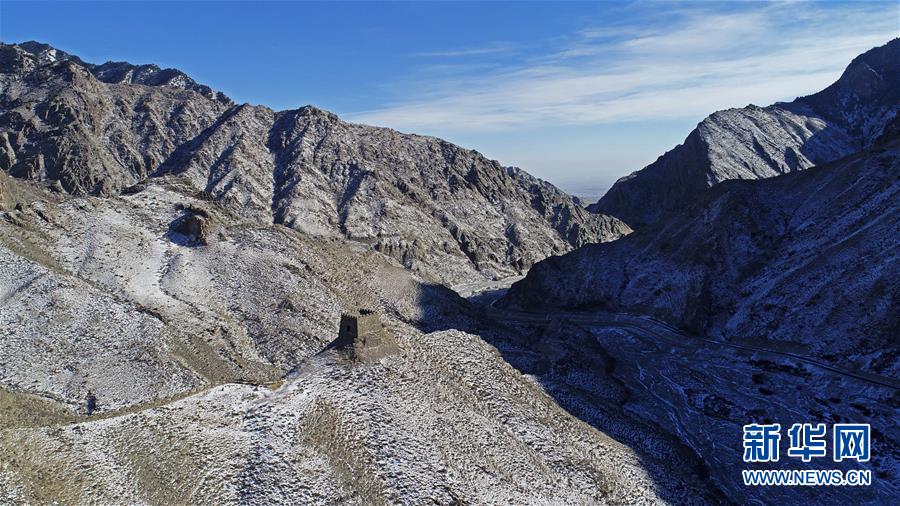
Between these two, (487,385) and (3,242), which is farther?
(3,242)

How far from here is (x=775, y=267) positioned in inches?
2221

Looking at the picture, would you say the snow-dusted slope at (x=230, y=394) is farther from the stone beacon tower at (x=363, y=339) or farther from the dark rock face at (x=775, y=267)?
the dark rock face at (x=775, y=267)

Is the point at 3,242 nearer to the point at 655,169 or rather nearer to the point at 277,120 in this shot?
the point at 277,120

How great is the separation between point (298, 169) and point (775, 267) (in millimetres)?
77825

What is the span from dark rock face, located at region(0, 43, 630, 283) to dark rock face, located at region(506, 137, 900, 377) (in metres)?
31.2

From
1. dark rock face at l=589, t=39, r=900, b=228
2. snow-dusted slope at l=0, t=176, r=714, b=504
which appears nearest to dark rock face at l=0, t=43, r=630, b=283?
dark rock face at l=589, t=39, r=900, b=228

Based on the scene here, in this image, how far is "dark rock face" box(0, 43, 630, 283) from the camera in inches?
3839

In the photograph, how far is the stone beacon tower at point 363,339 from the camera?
27781 millimetres

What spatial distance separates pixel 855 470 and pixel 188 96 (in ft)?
459

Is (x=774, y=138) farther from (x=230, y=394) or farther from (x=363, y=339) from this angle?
(x=230, y=394)

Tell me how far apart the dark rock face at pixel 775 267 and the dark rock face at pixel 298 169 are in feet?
102

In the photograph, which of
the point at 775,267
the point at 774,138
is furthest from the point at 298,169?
the point at 774,138

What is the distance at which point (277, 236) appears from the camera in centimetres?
4869

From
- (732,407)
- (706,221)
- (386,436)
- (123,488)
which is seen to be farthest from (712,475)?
(706,221)
